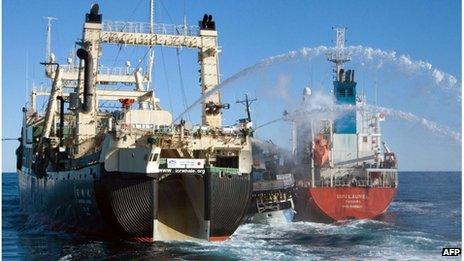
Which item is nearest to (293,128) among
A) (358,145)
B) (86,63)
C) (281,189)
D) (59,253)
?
(358,145)

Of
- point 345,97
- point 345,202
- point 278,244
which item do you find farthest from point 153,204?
point 345,97

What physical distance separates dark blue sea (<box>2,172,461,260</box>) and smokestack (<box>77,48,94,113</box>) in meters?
8.67

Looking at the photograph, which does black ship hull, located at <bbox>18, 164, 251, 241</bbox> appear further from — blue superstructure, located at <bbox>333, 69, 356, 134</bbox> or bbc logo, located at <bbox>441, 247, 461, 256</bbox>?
blue superstructure, located at <bbox>333, 69, 356, 134</bbox>

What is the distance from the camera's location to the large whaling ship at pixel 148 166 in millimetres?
36031

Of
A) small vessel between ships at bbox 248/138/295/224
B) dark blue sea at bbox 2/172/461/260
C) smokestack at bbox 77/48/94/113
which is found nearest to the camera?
dark blue sea at bbox 2/172/461/260

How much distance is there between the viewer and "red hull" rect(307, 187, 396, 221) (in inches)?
2112

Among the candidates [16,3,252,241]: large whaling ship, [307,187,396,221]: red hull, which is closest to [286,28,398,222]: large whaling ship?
[307,187,396,221]: red hull

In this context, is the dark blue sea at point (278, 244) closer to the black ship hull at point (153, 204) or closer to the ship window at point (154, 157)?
the black ship hull at point (153, 204)

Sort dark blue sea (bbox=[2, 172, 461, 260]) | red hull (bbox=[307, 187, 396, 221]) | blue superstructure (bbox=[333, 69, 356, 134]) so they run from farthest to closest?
blue superstructure (bbox=[333, 69, 356, 134]) → red hull (bbox=[307, 187, 396, 221]) → dark blue sea (bbox=[2, 172, 461, 260])

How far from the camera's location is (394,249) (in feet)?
119

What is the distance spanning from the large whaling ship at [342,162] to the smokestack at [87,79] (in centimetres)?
2053

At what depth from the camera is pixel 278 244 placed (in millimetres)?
38844

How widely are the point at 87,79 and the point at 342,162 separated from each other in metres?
26.6

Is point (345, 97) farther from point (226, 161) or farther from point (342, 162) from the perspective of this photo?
point (226, 161)
